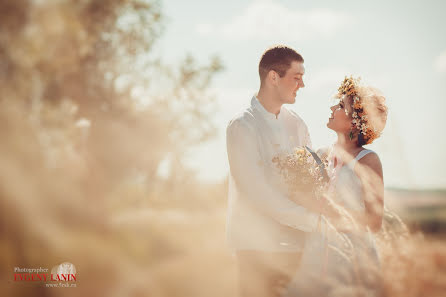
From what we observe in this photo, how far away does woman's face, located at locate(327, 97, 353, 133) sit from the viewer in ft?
12.0

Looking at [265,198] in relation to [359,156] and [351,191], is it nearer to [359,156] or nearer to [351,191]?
[351,191]

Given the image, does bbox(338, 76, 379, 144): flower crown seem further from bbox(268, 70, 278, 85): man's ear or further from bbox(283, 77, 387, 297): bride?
bbox(268, 70, 278, 85): man's ear

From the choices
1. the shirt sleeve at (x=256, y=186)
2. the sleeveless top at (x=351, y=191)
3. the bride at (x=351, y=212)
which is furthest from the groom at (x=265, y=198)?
the sleeveless top at (x=351, y=191)

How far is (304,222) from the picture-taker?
301 centimetres

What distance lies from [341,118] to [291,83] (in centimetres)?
65

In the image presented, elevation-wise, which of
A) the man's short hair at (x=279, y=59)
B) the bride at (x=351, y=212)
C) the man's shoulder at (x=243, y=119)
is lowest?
the bride at (x=351, y=212)

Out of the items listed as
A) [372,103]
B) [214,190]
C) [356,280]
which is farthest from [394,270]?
[214,190]

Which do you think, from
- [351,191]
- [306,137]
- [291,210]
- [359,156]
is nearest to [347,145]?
[359,156]

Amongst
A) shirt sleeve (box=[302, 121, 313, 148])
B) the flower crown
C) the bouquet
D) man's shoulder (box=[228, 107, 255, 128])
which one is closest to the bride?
the flower crown

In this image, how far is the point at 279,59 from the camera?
3.49m

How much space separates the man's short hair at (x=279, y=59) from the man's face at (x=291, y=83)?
0.04 metres

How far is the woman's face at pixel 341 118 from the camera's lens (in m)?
3.65

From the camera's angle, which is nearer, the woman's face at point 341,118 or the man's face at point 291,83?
the man's face at point 291,83

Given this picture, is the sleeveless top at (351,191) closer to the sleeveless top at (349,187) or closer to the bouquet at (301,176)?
the sleeveless top at (349,187)
